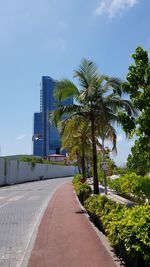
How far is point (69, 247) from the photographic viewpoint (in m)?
9.67

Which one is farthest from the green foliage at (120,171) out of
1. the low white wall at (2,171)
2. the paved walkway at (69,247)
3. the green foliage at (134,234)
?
the green foliage at (134,234)

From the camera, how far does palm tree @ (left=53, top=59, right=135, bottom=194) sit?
1886 centimetres

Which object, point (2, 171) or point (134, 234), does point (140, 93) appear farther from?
point (2, 171)

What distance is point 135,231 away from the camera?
670 cm

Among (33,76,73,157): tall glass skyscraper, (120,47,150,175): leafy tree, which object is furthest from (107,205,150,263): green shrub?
(33,76,73,157): tall glass skyscraper

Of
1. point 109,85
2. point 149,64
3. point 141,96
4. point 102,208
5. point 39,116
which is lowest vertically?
point 102,208

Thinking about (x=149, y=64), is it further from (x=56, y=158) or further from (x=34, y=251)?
(x=56, y=158)

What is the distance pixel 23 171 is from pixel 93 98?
50413 mm

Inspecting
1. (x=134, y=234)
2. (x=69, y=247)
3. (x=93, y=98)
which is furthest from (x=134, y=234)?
(x=93, y=98)

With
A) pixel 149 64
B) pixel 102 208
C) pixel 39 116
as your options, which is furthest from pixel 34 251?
pixel 39 116

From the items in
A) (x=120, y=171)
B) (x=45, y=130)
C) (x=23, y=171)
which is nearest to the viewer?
(x=120, y=171)

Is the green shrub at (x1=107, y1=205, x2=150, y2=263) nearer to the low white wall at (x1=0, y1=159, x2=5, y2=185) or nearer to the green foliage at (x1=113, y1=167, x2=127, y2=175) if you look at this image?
the green foliage at (x1=113, y1=167, x2=127, y2=175)

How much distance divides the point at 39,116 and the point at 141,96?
5062 inches

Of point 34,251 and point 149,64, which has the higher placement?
point 149,64
